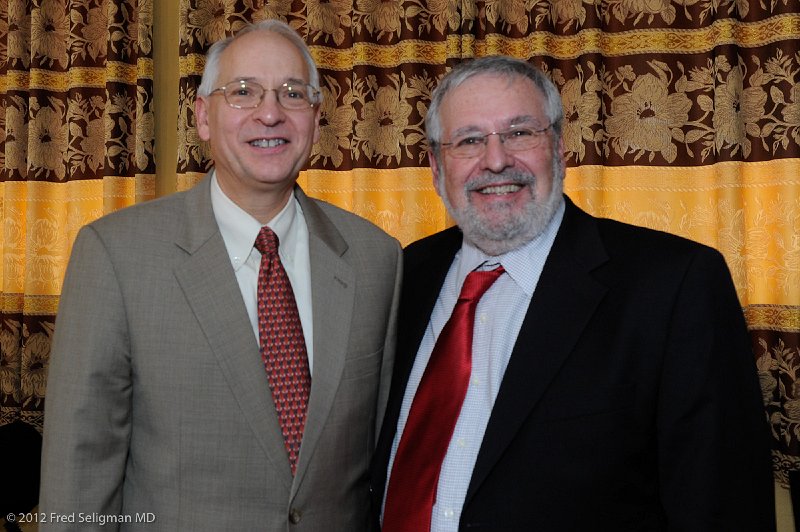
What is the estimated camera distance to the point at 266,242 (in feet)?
5.21

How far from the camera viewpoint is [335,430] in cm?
154

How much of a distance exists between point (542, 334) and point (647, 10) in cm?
187

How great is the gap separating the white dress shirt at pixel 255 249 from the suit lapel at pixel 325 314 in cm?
3

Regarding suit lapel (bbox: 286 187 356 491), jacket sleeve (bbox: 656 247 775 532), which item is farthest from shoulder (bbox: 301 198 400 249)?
jacket sleeve (bbox: 656 247 775 532)

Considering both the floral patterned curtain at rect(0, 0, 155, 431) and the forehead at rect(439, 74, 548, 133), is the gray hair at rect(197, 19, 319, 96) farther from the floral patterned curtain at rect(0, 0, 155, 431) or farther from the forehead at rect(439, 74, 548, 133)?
the floral patterned curtain at rect(0, 0, 155, 431)

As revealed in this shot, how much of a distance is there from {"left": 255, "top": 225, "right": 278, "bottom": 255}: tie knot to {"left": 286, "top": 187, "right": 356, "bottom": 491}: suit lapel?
94mm

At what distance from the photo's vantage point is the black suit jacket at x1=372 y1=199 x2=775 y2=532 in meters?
1.41

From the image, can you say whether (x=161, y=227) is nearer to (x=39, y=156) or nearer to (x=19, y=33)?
(x=39, y=156)

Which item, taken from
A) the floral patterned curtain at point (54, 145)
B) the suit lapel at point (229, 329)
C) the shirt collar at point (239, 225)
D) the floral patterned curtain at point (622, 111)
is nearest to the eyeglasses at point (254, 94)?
the shirt collar at point (239, 225)

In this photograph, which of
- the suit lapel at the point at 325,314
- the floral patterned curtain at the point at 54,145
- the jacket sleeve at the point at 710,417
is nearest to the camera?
the jacket sleeve at the point at 710,417

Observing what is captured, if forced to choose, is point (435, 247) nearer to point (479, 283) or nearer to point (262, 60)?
point (479, 283)

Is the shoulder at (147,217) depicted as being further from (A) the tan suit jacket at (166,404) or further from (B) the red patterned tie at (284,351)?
(B) the red patterned tie at (284,351)

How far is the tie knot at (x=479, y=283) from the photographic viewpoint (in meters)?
1.65

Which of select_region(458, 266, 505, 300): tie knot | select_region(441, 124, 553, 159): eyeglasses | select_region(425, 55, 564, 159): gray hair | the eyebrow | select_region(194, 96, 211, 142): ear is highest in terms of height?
select_region(425, 55, 564, 159): gray hair
